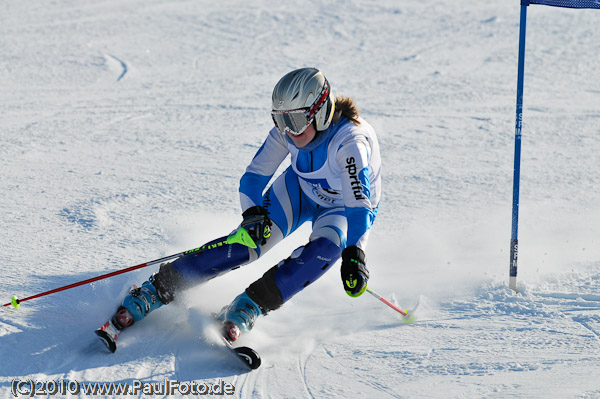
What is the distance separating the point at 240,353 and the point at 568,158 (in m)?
5.38

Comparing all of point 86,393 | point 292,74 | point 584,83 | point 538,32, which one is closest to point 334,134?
point 292,74

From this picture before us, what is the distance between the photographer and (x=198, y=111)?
28.8 feet

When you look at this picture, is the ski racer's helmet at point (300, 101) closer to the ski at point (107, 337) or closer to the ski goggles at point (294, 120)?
the ski goggles at point (294, 120)

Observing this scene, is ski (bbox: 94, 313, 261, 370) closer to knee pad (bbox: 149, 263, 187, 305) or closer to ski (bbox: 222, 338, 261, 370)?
ski (bbox: 222, 338, 261, 370)

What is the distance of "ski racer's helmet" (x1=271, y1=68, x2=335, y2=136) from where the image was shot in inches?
156

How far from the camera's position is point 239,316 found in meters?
3.93

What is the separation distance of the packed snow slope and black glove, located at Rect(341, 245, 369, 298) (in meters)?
0.45

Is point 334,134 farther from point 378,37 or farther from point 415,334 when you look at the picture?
point 378,37

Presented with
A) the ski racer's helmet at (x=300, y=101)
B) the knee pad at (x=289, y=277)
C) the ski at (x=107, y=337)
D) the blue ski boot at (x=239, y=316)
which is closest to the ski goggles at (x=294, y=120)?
the ski racer's helmet at (x=300, y=101)

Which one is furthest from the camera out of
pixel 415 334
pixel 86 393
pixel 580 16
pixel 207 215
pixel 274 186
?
pixel 580 16

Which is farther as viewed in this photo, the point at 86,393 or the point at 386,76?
the point at 386,76

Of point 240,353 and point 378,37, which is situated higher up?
point 378,37

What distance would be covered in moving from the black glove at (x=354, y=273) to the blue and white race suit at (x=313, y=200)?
12cm

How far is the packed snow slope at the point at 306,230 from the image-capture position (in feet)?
12.4
